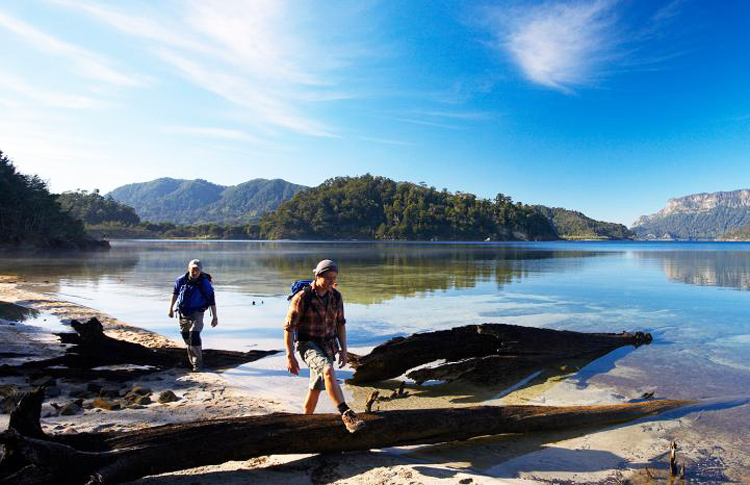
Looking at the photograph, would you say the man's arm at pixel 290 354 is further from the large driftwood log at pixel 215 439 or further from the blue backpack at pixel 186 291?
the blue backpack at pixel 186 291

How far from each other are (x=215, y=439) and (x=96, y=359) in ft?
18.5

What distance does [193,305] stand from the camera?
9.30 metres

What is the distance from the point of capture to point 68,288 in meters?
24.3

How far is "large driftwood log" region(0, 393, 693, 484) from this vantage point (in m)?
3.74

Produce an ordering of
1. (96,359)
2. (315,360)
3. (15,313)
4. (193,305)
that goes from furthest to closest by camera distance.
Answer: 1. (15,313)
2. (193,305)
3. (96,359)
4. (315,360)

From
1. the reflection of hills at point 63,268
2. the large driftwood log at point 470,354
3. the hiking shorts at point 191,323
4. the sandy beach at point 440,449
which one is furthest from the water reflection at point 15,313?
the large driftwood log at point 470,354

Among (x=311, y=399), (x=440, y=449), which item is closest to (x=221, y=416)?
(x=311, y=399)

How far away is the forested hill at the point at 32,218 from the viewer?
70.8m

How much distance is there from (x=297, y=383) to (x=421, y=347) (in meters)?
2.58

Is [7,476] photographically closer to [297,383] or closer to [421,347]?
[297,383]

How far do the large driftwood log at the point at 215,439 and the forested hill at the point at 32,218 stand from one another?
3288 inches

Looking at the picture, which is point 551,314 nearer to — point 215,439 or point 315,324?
point 315,324

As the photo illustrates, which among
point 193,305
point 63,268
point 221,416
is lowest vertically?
point 63,268

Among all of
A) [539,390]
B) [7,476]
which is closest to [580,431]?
[539,390]
